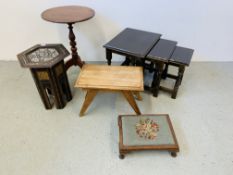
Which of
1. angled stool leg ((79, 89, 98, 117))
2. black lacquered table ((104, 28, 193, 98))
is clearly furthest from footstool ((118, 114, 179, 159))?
black lacquered table ((104, 28, 193, 98))

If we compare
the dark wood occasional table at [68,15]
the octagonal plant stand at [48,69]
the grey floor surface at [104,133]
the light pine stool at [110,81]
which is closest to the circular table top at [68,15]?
the dark wood occasional table at [68,15]

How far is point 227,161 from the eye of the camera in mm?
1329

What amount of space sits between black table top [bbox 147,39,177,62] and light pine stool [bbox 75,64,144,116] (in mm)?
188

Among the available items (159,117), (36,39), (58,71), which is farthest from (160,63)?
(36,39)

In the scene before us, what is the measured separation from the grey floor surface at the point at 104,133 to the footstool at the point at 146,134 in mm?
108

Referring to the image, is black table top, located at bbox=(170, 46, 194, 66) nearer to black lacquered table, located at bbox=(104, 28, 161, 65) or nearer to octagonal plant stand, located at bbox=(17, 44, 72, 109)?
black lacquered table, located at bbox=(104, 28, 161, 65)

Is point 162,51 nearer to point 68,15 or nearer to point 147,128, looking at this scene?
point 147,128

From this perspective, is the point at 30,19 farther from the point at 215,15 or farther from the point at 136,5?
the point at 215,15

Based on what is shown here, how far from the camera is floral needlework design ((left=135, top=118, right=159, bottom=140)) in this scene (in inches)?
54.2

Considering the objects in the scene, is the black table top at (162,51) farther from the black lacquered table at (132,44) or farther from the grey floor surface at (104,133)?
the grey floor surface at (104,133)

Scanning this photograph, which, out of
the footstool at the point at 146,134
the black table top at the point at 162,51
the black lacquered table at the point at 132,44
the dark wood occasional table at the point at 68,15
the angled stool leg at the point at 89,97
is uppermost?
the dark wood occasional table at the point at 68,15

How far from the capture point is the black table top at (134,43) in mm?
1663

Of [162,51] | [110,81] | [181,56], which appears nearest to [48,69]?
[110,81]

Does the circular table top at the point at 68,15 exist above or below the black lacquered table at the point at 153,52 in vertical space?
above
